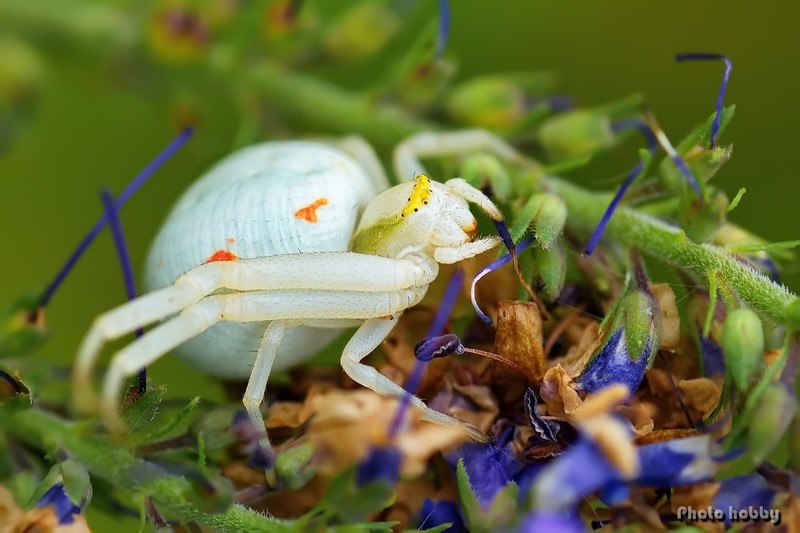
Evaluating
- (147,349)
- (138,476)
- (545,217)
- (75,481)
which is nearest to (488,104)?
(545,217)

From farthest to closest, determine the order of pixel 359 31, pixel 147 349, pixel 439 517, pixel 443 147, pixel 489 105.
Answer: pixel 359 31 → pixel 489 105 → pixel 443 147 → pixel 439 517 → pixel 147 349

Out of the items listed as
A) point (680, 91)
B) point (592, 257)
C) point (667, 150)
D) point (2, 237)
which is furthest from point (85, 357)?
point (680, 91)

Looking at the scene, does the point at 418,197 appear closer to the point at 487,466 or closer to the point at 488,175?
the point at 488,175

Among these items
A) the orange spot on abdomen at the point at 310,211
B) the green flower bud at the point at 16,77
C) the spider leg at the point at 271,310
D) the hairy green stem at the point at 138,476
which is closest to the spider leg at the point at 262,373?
the spider leg at the point at 271,310

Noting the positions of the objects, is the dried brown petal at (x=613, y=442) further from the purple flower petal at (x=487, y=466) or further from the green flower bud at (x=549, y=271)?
the green flower bud at (x=549, y=271)

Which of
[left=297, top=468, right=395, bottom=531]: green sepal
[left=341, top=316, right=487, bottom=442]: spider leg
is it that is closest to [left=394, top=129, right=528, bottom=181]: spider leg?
[left=341, top=316, right=487, bottom=442]: spider leg

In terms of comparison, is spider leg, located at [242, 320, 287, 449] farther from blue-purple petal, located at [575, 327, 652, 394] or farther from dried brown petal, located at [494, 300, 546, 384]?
blue-purple petal, located at [575, 327, 652, 394]
